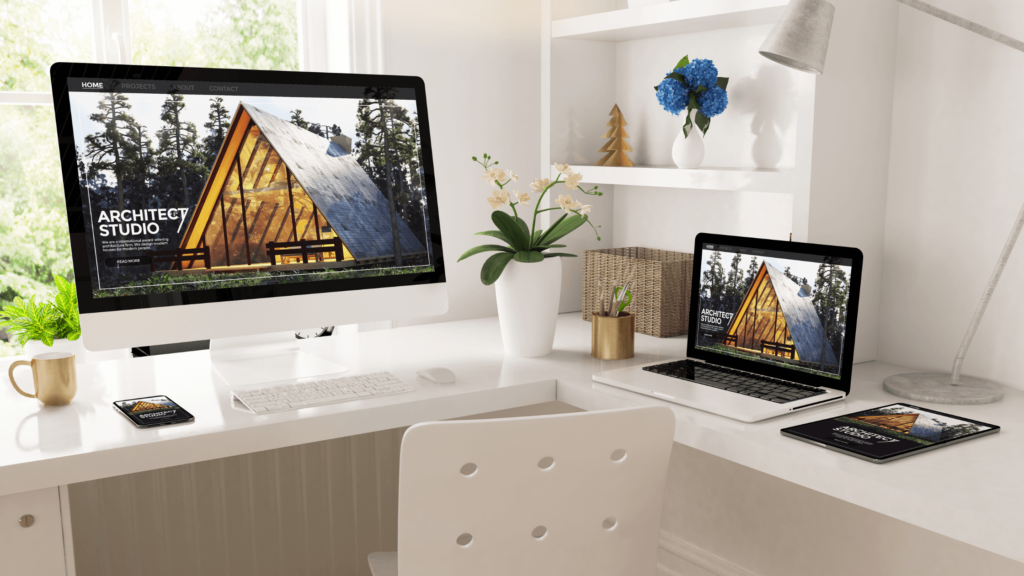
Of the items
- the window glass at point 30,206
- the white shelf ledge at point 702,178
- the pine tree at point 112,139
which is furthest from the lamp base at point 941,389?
the window glass at point 30,206

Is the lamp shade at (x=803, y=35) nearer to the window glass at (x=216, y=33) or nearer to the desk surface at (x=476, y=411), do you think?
the desk surface at (x=476, y=411)

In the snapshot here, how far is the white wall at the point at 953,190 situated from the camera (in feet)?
5.00

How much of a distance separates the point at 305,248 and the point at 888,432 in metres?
1.05

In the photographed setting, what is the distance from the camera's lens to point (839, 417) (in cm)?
129

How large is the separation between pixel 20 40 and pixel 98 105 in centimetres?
61

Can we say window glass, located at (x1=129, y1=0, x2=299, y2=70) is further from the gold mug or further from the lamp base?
the lamp base

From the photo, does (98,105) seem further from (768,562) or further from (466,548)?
(768,562)

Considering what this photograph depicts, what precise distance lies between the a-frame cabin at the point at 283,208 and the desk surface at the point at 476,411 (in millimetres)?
237

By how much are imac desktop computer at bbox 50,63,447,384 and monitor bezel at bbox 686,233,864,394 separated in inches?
20.3

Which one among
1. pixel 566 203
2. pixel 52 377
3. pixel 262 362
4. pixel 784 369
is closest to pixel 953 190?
pixel 784 369

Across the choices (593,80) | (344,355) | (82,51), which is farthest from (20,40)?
(593,80)

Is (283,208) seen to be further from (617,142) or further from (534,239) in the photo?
(617,142)

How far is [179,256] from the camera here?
144 cm

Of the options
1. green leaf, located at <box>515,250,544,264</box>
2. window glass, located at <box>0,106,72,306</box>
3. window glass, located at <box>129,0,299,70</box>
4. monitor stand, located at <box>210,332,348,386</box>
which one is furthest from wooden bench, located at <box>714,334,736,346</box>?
window glass, located at <box>0,106,72,306</box>
